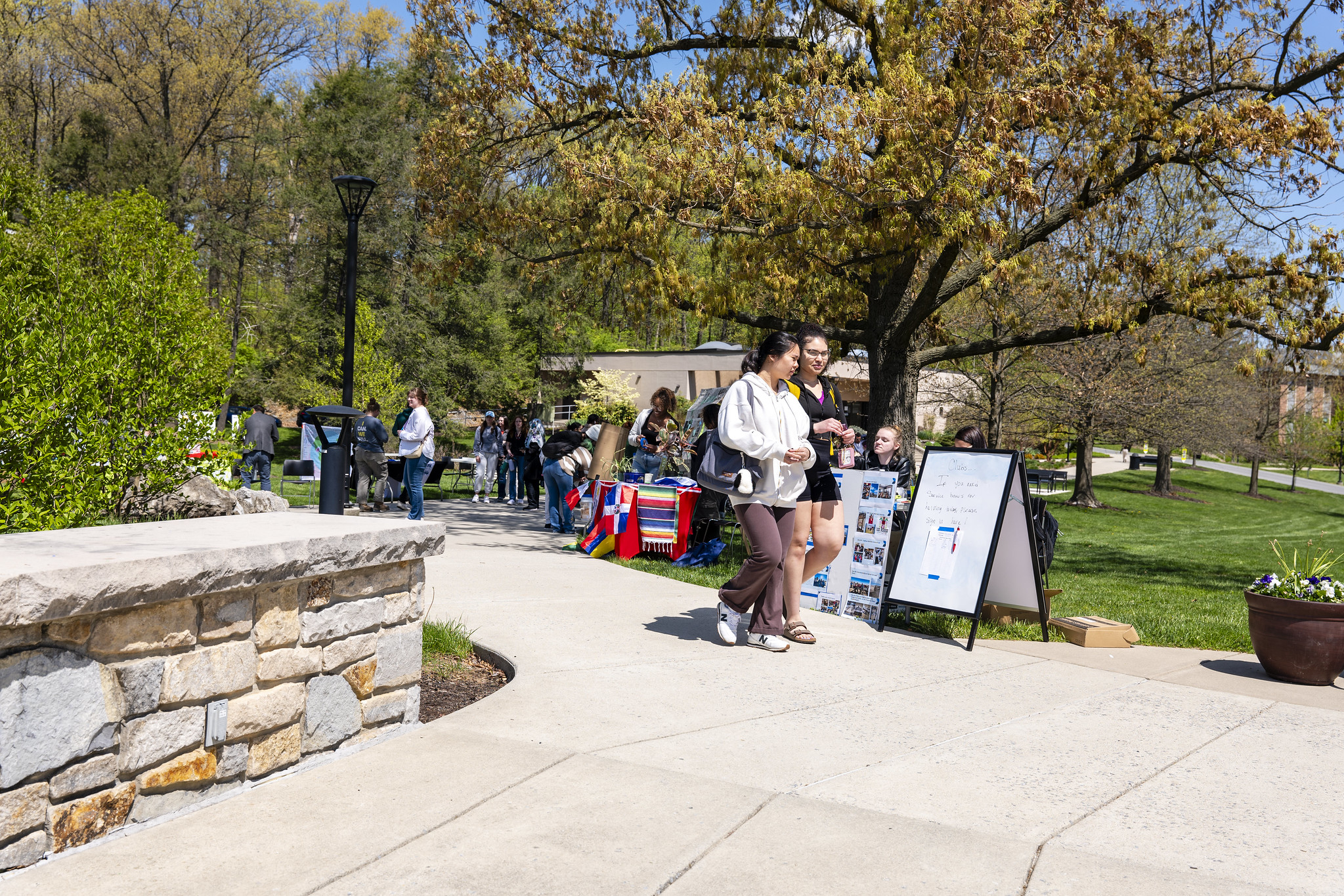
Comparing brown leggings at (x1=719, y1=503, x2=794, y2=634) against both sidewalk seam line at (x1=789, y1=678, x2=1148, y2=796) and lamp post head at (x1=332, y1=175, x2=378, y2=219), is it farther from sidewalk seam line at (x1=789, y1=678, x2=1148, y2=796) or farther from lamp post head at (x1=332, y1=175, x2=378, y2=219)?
lamp post head at (x1=332, y1=175, x2=378, y2=219)

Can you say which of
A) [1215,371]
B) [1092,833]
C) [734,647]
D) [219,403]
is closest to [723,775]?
[1092,833]

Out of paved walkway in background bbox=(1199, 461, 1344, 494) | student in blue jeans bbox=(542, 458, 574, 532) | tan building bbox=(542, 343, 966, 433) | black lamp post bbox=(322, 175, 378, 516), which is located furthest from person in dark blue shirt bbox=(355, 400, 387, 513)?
paved walkway in background bbox=(1199, 461, 1344, 494)

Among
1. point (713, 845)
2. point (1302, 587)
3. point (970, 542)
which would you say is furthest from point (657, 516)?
point (713, 845)

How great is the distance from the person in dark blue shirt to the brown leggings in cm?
1041

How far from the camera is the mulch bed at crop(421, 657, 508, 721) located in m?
5.09

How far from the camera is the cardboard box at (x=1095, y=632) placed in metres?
7.29

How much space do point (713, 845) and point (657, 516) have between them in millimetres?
7660

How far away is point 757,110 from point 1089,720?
10167 millimetres

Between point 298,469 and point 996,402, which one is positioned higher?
point 996,402

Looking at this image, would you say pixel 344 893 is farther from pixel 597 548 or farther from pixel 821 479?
pixel 597 548

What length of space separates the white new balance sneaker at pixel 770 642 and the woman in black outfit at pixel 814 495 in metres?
0.25

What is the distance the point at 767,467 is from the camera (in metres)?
6.30

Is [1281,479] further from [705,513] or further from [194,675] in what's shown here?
[194,675]

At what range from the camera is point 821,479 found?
6777 millimetres
